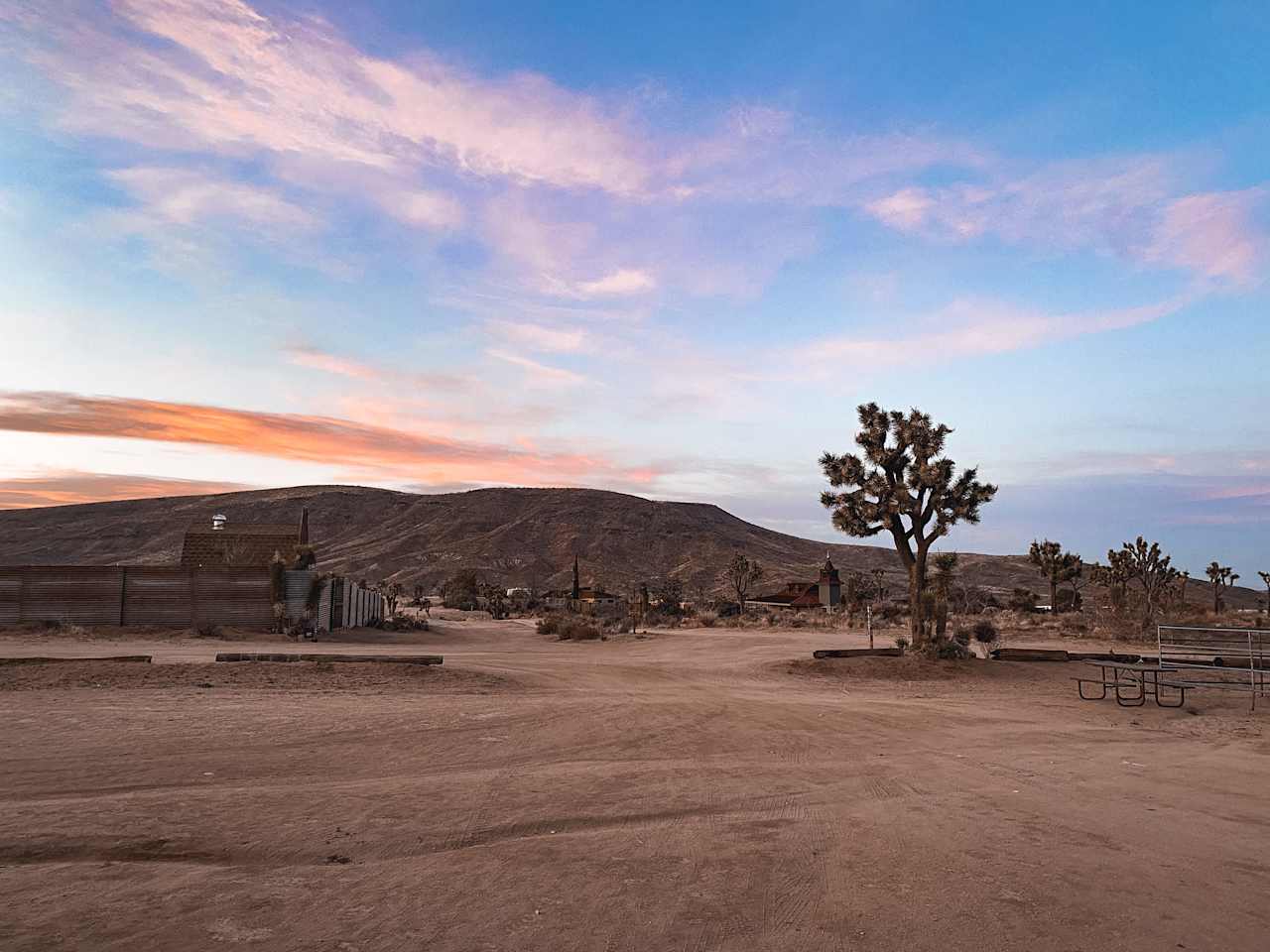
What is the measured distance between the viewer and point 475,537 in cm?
12862

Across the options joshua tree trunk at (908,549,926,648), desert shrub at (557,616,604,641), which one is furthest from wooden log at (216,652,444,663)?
desert shrub at (557,616,604,641)

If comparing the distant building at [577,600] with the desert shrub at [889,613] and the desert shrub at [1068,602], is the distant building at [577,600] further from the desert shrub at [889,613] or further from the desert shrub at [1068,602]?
the desert shrub at [1068,602]

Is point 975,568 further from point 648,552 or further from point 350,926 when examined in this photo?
point 350,926

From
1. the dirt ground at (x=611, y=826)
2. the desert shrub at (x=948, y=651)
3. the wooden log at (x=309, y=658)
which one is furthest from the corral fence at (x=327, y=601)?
the desert shrub at (x=948, y=651)

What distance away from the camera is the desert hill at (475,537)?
11719 cm

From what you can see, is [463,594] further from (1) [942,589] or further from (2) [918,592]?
(2) [918,592]

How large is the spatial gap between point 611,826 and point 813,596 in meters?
68.3

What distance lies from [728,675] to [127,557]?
128360mm

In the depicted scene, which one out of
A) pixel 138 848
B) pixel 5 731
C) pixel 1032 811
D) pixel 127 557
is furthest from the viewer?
pixel 127 557

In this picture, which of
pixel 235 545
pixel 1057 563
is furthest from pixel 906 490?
pixel 1057 563

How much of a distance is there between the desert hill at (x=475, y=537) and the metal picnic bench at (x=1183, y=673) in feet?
263

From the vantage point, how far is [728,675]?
78.4 ft

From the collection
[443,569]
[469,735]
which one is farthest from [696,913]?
[443,569]

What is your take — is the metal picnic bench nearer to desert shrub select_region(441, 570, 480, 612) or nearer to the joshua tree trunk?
the joshua tree trunk
